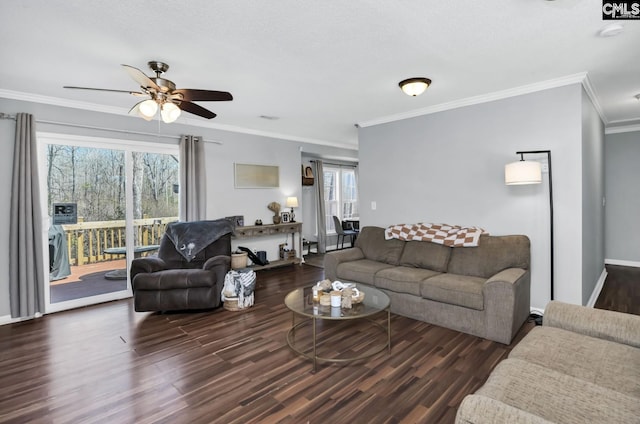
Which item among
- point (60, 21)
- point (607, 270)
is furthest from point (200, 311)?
point (607, 270)

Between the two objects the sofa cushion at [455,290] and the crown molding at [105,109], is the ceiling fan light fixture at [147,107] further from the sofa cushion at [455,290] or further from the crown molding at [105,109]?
the sofa cushion at [455,290]

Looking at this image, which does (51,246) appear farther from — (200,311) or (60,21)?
(60,21)

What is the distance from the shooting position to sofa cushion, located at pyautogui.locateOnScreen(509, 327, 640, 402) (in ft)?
5.23

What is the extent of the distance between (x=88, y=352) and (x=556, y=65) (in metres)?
4.98

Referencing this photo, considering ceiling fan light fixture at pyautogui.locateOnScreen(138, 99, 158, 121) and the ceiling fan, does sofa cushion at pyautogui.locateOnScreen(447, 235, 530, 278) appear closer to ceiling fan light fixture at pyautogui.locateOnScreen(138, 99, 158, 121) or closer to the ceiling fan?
the ceiling fan

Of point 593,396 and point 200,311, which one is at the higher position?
point 593,396

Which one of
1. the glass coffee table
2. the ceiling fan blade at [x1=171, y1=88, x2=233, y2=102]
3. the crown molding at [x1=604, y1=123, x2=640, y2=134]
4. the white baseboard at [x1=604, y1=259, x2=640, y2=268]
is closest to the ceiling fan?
the ceiling fan blade at [x1=171, y1=88, x2=233, y2=102]

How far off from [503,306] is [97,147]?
16.5ft

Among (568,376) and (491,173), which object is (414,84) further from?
(568,376)

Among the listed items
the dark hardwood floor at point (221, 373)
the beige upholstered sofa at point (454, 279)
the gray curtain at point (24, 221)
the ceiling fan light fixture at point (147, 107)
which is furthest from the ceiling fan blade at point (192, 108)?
the beige upholstered sofa at point (454, 279)

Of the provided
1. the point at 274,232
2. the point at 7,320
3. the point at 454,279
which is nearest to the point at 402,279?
the point at 454,279

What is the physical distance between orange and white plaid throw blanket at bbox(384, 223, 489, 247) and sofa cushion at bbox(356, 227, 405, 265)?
0.09 m

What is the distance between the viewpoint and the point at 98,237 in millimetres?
4332

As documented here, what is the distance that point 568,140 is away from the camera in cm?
340
